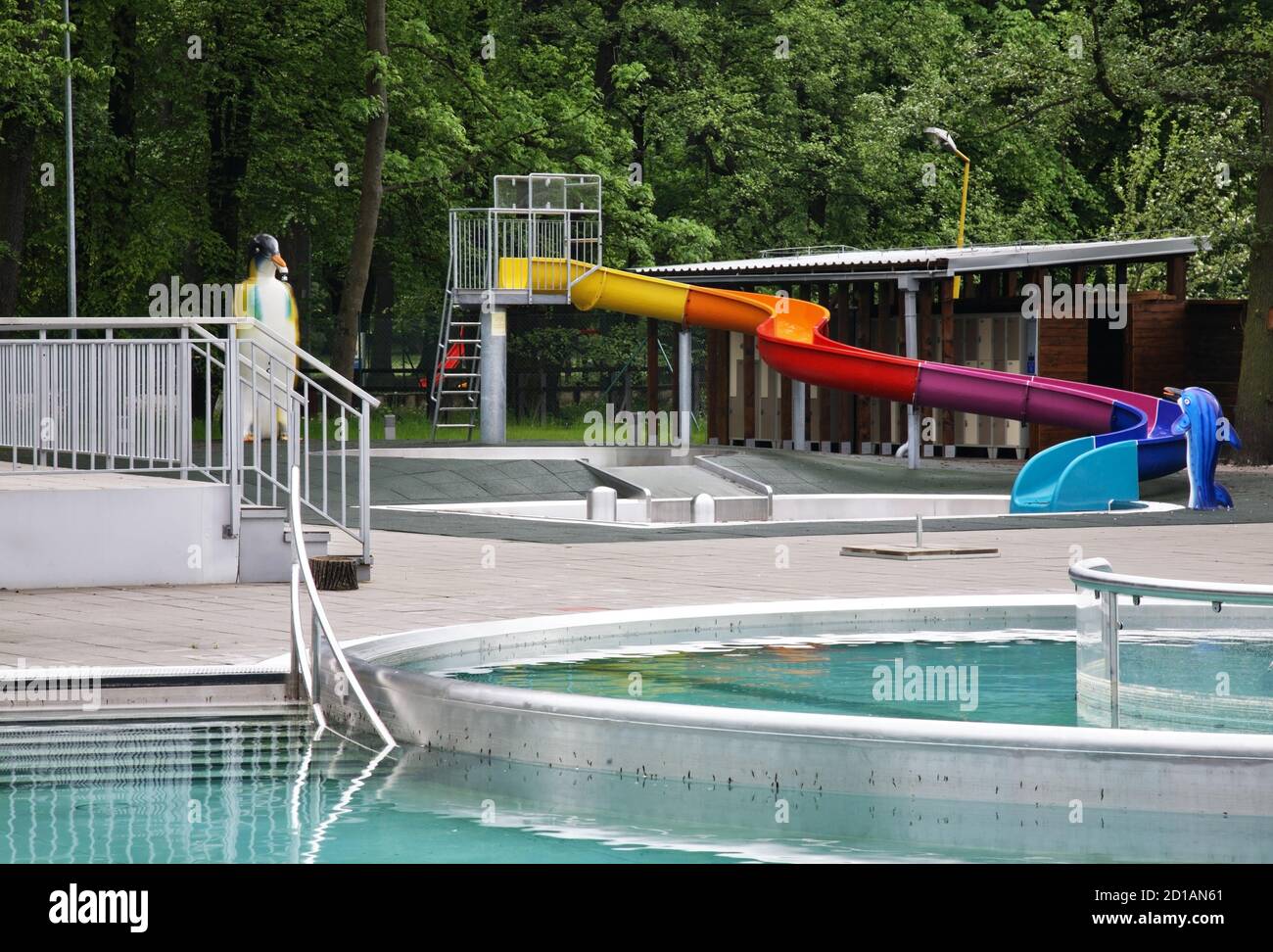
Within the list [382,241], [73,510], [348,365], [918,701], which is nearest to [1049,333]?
[348,365]

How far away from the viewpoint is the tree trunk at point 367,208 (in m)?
39.2

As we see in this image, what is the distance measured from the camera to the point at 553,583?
15.0 metres

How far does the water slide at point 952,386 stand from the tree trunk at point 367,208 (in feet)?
16.0

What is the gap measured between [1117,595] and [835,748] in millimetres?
1620

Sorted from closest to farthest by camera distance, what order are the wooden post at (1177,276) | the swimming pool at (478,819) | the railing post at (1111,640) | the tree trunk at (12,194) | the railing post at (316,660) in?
the swimming pool at (478,819) < the railing post at (1111,640) < the railing post at (316,660) < the wooden post at (1177,276) < the tree trunk at (12,194)

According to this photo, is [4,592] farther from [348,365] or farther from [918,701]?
[348,365]

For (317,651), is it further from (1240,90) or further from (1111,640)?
(1240,90)

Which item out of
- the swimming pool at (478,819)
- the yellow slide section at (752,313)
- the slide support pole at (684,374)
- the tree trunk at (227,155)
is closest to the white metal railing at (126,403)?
the swimming pool at (478,819)

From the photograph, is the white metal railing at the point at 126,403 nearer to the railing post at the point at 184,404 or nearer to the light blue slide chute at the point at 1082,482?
the railing post at the point at 184,404

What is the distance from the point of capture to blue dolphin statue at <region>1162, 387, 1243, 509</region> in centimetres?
2319

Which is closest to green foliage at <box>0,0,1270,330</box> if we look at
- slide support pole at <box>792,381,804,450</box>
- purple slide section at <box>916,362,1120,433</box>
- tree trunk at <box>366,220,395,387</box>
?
tree trunk at <box>366,220,395,387</box>

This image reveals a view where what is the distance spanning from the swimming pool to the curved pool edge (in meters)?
0.06

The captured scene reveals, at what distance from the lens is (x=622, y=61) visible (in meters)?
49.2

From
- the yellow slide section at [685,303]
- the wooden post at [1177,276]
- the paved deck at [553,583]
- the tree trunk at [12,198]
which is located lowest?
the paved deck at [553,583]
